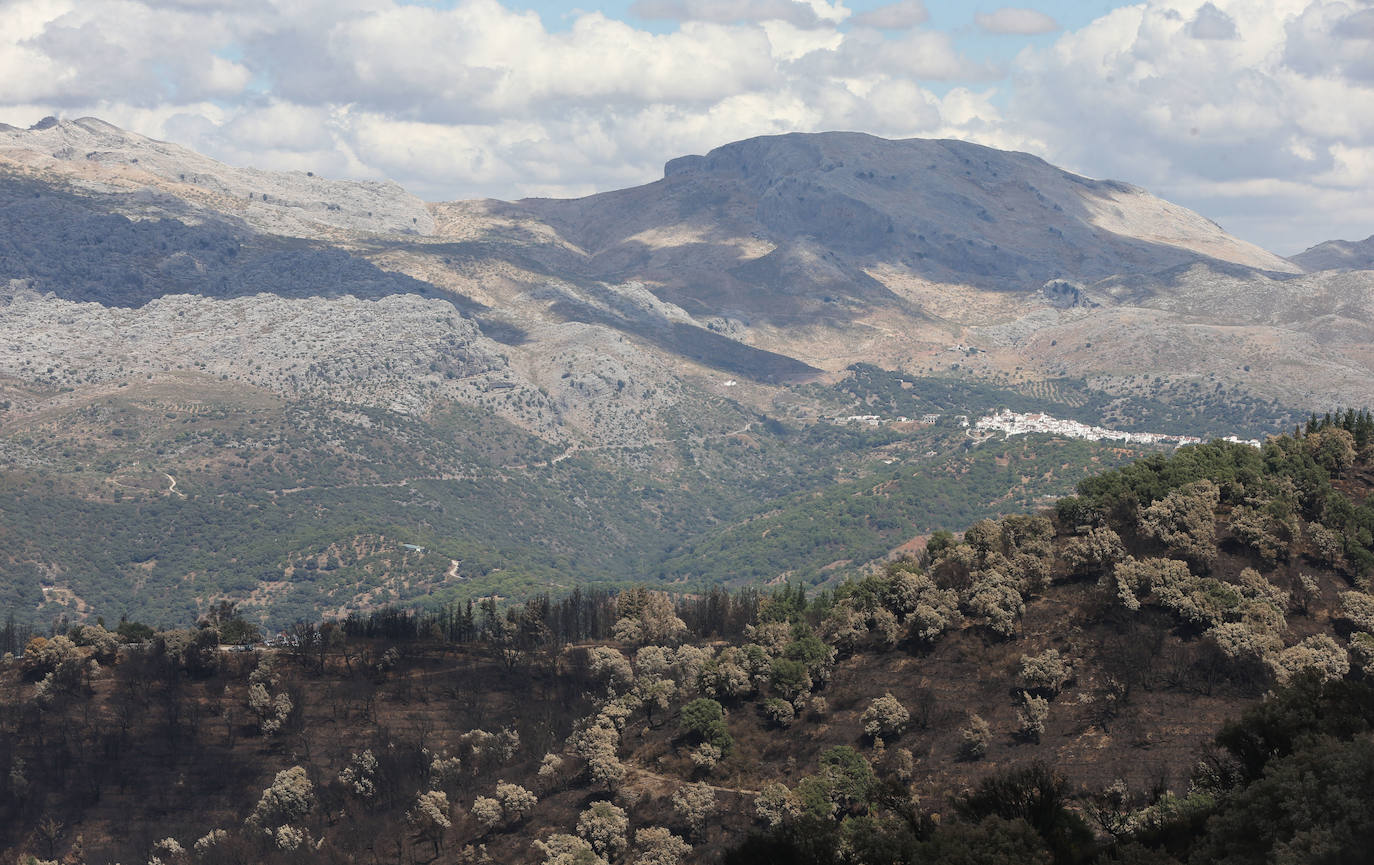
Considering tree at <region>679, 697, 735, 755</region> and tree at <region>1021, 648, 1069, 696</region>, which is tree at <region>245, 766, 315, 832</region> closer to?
tree at <region>679, 697, 735, 755</region>

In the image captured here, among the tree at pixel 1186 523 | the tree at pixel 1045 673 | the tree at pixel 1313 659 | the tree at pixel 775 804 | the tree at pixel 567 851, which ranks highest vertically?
the tree at pixel 1186 523

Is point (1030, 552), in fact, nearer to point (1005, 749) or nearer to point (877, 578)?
point (877, 578)

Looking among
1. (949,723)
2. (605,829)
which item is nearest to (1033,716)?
(949,723)

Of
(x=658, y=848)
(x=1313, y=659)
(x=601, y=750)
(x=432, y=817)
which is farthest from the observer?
(x=432, y=817)

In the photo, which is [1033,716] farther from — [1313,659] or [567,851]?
[567,851]

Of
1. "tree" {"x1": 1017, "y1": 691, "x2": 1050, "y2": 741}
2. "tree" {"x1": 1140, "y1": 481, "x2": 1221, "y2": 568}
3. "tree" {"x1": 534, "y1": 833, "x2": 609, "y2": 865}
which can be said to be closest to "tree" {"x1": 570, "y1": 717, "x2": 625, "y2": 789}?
"tree" {"x1": 534, "y1": 833, "x2": 609, "y2": 865}

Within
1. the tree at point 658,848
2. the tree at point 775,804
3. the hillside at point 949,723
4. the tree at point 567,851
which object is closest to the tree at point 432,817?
the hillside at point 949,723

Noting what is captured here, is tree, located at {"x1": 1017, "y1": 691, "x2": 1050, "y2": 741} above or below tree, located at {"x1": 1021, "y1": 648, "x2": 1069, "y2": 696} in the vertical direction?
below

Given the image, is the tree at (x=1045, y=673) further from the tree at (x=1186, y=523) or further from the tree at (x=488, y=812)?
the tree at (x=488, y=812)

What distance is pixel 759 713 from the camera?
16800 cm

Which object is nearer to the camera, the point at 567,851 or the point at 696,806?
the point at 567,851

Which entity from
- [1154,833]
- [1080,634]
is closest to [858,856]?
[1154,833]

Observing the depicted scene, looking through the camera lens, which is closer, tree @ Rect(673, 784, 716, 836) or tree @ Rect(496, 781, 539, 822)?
tree @ Rect(673, 784, 716, 836)

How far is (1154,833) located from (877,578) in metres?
113
